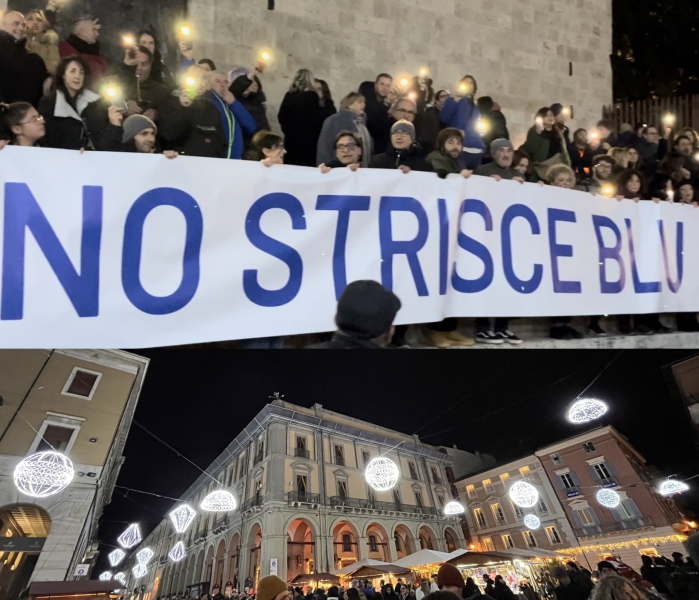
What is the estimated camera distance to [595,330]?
11.3 feet

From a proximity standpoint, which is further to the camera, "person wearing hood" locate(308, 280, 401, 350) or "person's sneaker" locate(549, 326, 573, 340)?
"person's sneaker" locate(549, 326, 573, 340)

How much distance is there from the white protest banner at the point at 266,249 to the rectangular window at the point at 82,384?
138 mm

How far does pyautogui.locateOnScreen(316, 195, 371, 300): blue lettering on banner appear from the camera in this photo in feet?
8.29

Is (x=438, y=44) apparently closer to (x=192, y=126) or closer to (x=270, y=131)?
(x=270, y=131)

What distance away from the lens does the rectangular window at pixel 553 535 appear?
2.38 m

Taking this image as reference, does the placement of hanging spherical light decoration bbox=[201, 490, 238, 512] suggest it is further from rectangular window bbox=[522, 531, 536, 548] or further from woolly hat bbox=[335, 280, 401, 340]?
rectangular window bbox=[522, 531, 536, 548]

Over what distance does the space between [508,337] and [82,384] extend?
254 centimetres

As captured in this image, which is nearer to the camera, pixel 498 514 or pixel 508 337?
pixel 498 514

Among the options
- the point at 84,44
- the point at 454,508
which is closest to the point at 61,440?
the point at 454,508

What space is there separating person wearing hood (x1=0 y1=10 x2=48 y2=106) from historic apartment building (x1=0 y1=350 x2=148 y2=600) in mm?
2529

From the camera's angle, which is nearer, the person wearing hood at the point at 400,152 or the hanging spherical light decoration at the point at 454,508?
the hanging spherical light decoration at the point at 454,508

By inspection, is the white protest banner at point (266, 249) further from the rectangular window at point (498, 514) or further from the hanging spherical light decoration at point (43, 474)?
the rectangular window at point (498, 514)

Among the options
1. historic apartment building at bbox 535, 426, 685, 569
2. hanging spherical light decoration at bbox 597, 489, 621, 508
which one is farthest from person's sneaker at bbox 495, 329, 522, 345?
hanging spherical light decoration at bbox 597, 489, 621, 508

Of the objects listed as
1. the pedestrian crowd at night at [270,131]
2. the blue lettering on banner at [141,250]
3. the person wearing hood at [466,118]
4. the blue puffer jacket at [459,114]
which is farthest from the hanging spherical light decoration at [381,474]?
the blue puffer jacket at [459,114]
